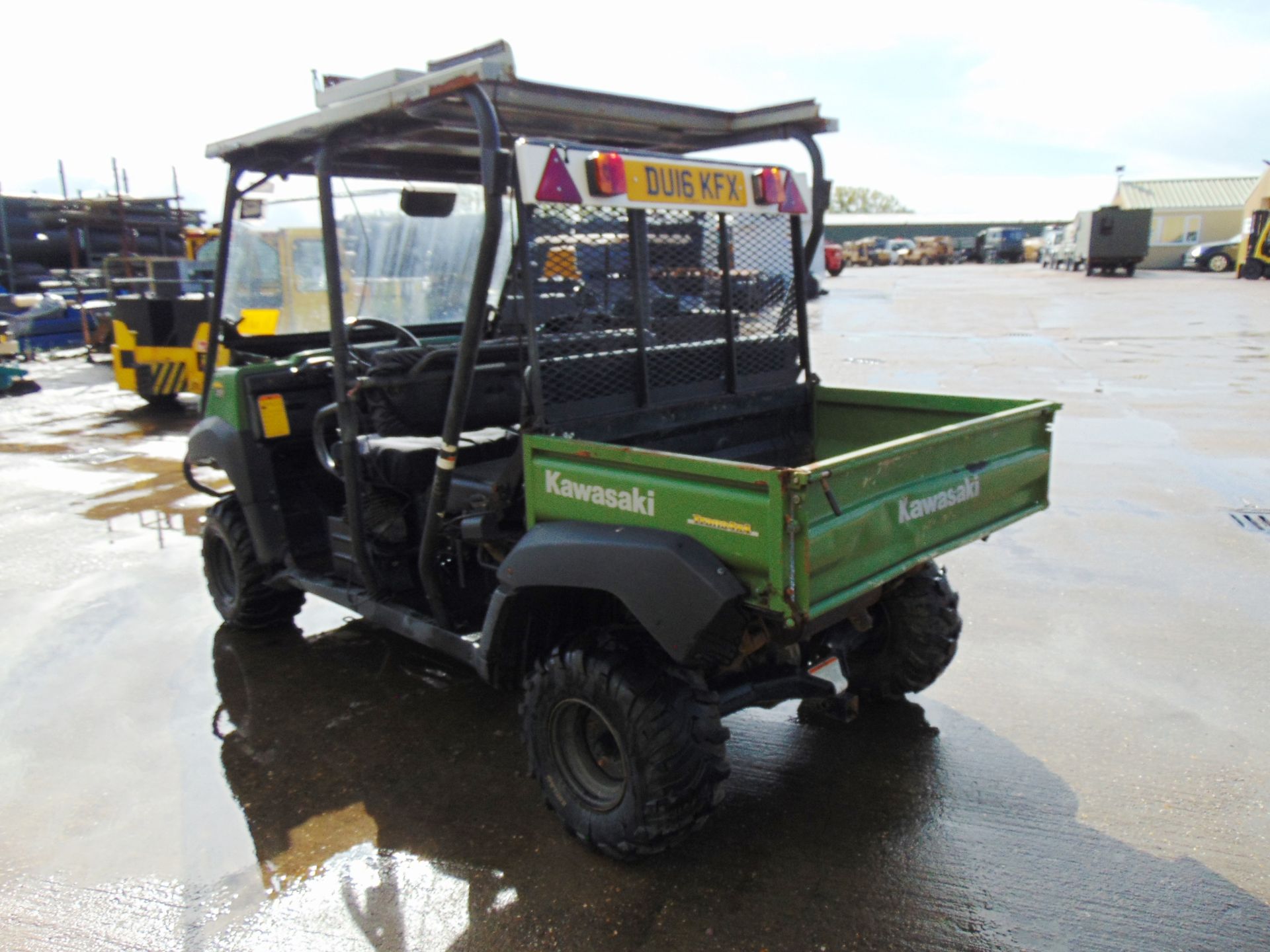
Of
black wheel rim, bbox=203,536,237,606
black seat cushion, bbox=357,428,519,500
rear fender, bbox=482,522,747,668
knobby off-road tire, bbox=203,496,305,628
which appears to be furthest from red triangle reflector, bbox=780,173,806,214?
black wheel rim, bbox=203,536,237,606

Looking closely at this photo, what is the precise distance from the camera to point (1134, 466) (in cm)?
775

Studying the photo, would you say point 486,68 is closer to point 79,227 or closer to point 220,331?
point 220,331

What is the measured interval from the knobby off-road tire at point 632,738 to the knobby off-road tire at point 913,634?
1.16 meters

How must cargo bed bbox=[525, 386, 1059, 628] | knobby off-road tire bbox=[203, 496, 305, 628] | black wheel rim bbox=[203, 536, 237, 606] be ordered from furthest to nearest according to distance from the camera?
1. black wheel rim bbox=[203, 536, 237, 606]
2. knobby off-road tire bbox=[203, 496, 305, 628]
3. cargo bed bbox=[525, 386, 1059, 628]

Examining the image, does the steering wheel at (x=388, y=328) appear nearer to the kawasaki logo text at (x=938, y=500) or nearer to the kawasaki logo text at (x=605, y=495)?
the kawasaki logo text at (x=605, y=495)

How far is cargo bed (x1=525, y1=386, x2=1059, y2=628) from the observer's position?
245 cm

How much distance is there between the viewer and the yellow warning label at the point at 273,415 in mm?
4293

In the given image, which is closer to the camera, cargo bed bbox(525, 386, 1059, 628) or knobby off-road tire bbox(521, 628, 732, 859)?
cargo bed bbox(525, 386, 1059, 628)

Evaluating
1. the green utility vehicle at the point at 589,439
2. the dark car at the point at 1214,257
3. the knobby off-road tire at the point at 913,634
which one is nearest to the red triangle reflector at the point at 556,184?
the green utility vehicle at the point at 589,439

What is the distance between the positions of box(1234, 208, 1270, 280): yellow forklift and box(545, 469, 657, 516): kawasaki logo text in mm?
33507

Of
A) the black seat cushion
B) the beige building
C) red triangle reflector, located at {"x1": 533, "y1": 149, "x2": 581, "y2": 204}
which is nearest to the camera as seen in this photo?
red triangle reflector, located at {"x1": 533, "y1": 149, "x2": 581, "y2": 204}

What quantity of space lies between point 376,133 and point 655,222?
3.29ft

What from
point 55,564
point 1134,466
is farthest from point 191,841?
point 1134,466

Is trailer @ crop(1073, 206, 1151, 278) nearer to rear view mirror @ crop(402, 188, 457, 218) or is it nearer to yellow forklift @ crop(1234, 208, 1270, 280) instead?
yellow forklift @ crop(1234, 208, 1270, 280)
